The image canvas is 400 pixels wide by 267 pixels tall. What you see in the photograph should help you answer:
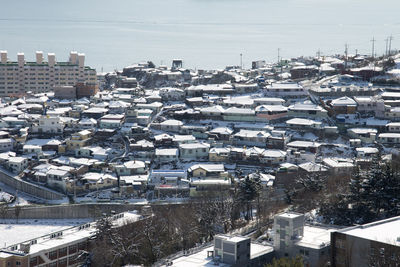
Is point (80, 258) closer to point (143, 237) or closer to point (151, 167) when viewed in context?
point (143, 237)

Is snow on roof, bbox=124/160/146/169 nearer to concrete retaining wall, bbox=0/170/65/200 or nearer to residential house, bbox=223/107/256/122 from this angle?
concrete retaining wall, bbox=0/170/65/200

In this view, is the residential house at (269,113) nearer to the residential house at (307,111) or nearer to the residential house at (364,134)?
the residential house at (307,111)

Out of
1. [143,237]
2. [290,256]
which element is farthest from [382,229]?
[143,237]

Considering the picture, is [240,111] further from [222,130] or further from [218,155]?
[218,155]

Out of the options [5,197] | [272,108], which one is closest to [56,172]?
[5,197]

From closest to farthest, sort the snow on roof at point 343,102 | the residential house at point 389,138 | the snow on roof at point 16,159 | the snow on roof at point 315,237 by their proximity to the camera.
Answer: the snow on roof at point 315,237 < the snow on roof at point 16,159 < the residential house at point 389,138 < the snow on roof at point 343,102

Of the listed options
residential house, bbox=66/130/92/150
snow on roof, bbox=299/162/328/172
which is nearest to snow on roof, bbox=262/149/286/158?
snow on roof, bbox=299/162/328/172

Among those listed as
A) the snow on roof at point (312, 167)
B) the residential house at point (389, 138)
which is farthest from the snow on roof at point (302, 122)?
the snow on roof at point (312, 167)

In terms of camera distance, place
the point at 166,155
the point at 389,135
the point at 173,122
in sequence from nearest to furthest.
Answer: the point at 166,155 < the point at 389,135 < the point at 173,122
